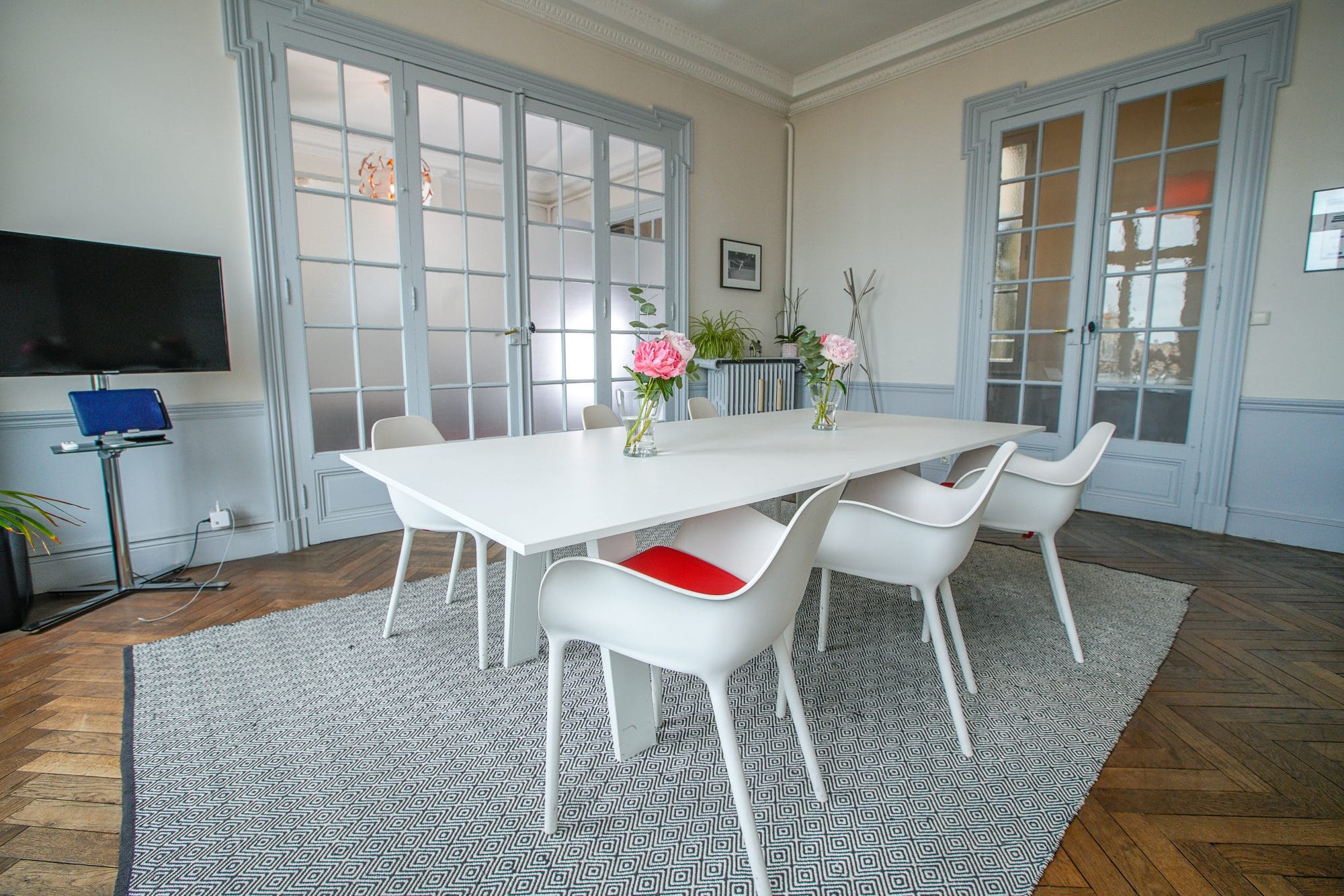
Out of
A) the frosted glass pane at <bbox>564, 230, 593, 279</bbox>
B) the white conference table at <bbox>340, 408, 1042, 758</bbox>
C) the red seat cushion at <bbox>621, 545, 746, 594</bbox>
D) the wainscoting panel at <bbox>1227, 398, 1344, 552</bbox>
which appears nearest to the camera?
the white conference table at <bbox>340, 408, 1042, 758</bbox>

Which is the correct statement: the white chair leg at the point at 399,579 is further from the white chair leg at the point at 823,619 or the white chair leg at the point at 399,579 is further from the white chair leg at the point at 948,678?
the white chair leg at the point at 948,678

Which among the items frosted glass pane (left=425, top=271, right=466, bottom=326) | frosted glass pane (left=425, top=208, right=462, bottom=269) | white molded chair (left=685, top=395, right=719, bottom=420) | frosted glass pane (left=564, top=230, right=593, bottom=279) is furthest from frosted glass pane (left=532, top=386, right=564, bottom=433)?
white molded chair (left=685, top=395, right=719, bottom=420)

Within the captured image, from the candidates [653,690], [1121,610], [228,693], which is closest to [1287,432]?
[1121,610]

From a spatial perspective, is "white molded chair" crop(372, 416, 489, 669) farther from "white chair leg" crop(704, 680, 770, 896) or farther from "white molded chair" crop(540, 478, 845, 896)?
"white chair leg" crop(704, 680, 770, 896)

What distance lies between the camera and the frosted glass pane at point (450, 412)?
3789 mm

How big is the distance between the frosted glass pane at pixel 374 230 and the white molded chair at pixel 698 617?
3014mm

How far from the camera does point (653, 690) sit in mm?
1711

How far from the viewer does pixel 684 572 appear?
1.57 meters

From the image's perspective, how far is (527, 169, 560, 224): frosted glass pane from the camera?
401cm

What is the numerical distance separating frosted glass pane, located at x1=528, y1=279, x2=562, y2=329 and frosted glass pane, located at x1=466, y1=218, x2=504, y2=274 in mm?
257

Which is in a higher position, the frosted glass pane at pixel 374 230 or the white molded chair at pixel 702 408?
the frosted glass pane at pixel 374 230

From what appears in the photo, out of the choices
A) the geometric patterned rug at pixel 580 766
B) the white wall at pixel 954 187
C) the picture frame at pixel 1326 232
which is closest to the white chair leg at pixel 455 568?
the geometric patterned rug at pixel 580 766

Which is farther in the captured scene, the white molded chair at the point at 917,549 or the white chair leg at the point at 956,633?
the white chair leg at the point at 956,633

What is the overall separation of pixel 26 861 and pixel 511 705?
103cm
